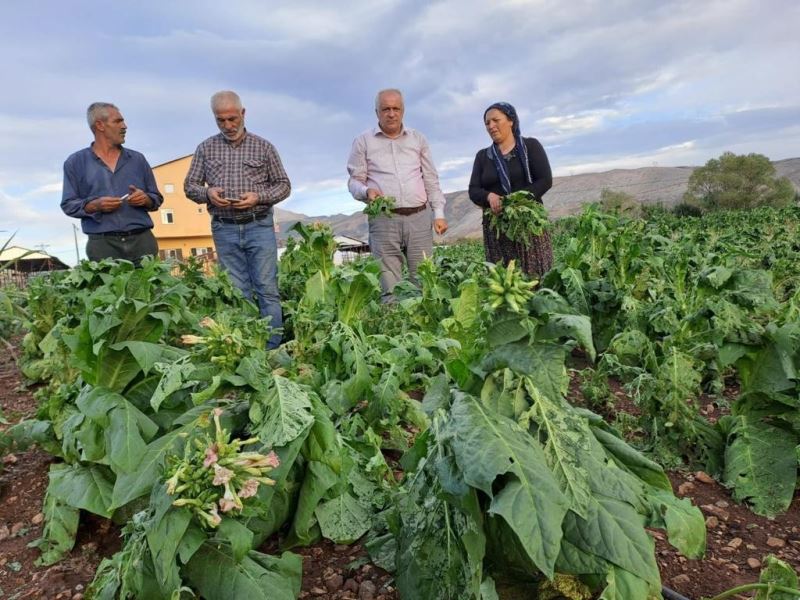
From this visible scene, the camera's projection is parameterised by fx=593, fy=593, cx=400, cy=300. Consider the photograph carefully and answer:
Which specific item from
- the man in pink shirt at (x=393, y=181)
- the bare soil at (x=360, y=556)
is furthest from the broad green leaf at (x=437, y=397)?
the man in pink shirt at (x=393, y=181)

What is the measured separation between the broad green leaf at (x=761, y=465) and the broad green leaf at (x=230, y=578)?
1.98m

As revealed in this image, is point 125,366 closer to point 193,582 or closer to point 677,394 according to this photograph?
point 193,582

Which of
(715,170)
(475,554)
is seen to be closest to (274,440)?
(475,554)

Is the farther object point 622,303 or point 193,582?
point 622,303

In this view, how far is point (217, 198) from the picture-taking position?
17.3ft

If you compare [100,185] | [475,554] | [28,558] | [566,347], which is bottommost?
[28,558]

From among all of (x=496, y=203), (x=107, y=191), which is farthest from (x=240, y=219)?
(x=496, y=203)

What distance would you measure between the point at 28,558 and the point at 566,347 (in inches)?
90.3

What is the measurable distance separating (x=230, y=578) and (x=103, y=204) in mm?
4446

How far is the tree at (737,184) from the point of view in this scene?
4619cm

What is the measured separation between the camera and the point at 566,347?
162 centimetres

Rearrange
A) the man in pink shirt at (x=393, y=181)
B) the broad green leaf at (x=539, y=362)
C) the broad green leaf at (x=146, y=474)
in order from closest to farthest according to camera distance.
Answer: the broad green leaf at (x=539, y=362), the broad green leaf at (x=146, y=474), the man in pink shirt at (x=393, y=181)

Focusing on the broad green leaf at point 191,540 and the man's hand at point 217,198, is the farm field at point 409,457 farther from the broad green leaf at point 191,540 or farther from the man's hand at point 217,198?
the man's hand at point 217,198

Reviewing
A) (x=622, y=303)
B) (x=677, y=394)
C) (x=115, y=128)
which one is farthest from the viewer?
(x=115, y=128)
